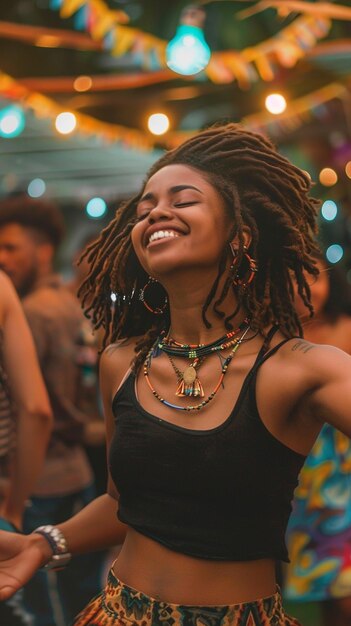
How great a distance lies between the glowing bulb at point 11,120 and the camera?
9041 millimetres

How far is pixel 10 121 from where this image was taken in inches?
370

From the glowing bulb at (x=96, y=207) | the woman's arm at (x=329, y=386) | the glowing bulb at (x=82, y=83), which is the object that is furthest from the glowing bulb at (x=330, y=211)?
the glowing bulb at (x=96, y=207)

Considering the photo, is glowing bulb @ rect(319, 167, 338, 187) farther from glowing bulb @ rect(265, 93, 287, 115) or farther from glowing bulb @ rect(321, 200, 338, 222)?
glowing bulb @ rect(321, 200, 338, 222)

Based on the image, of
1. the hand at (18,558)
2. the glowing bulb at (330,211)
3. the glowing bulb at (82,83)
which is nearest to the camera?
the hand at (18,558)

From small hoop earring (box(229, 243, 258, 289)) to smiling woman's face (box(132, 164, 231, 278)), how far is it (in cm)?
3

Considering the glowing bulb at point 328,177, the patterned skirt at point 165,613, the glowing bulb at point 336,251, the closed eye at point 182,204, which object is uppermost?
the glowing bulb at point 328,177

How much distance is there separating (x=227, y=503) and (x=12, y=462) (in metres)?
1.86

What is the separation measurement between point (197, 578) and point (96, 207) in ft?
35.4

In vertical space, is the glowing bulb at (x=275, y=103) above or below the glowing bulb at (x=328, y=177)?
above

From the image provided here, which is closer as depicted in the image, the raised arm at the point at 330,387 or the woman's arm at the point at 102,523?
the raised arm at the point at 330,387

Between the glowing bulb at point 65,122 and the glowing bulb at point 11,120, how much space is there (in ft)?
1.17

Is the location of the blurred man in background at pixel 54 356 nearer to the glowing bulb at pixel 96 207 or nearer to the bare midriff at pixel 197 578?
the bare midriff at pixel 197 578

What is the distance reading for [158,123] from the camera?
9523 millimetres

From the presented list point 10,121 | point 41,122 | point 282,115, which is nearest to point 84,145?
point 41,122
